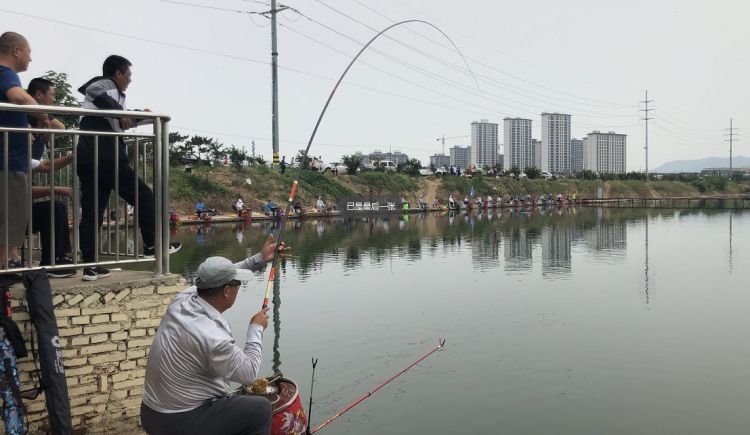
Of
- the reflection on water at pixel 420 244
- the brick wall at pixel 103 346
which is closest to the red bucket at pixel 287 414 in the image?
the brick wall at pixel 103 346

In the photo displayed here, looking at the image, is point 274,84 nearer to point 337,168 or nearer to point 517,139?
point 337,168

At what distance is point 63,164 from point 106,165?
0.57 m

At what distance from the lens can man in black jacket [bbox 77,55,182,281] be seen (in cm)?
537

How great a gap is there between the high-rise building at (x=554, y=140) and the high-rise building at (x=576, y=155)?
6615 mm

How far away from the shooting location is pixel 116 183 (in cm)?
525

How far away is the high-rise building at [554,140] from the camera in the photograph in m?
147

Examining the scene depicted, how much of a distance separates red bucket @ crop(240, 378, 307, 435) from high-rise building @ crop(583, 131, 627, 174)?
163694mm

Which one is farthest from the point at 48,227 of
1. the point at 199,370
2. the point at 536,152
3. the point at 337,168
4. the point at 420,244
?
the point at 536,152

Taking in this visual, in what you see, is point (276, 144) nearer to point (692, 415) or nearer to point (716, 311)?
point (716, 311)

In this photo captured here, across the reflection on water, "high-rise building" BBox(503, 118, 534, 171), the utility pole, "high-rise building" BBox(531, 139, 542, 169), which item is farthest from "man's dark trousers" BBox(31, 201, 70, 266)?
"high-rise building" BBox(531, 139, 542, 169)

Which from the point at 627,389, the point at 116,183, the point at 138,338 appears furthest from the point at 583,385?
the point at 116,183

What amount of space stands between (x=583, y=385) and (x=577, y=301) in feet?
17.9

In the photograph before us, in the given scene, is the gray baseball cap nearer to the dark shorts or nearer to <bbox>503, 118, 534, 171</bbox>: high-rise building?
the dark shorts

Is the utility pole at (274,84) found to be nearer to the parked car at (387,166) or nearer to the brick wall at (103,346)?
the parked car at (387,166)
